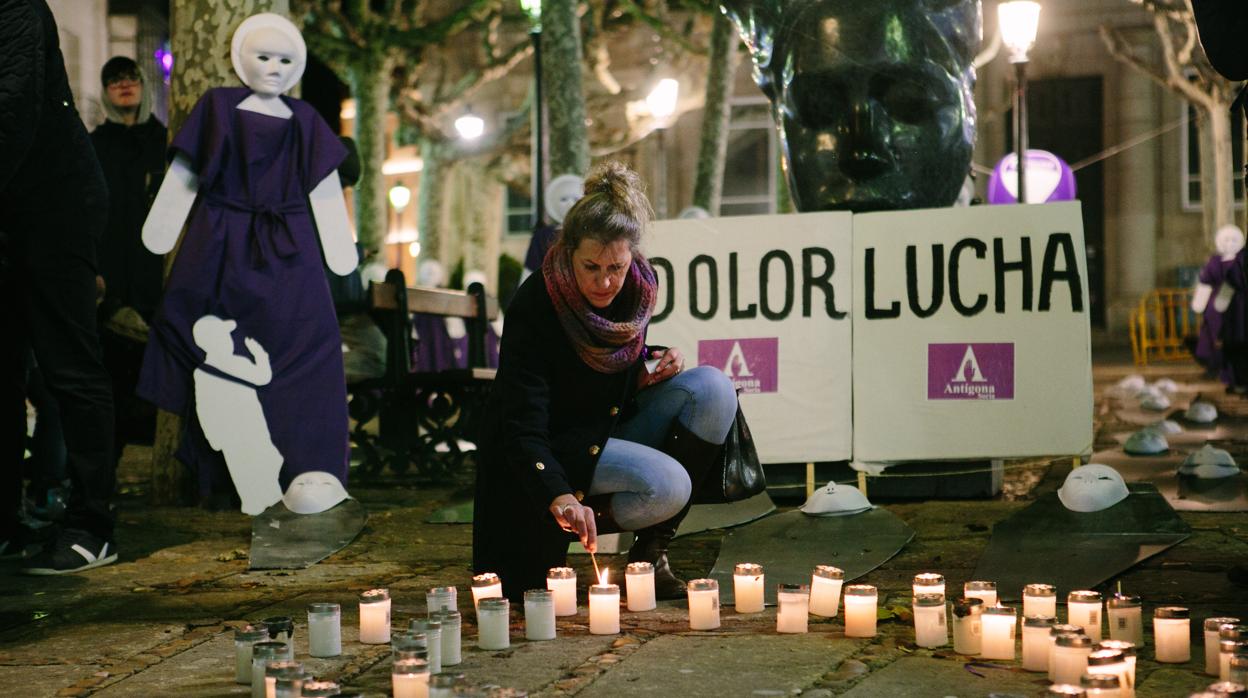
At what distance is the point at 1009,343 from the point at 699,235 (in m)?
1.40

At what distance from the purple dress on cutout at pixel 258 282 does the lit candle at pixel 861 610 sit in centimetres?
342

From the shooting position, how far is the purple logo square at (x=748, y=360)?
660 centimetres

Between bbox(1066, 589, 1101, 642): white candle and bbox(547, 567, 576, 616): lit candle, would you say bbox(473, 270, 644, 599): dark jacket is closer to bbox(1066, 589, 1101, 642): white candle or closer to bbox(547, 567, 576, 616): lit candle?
bbox(547, 567, 576, 616): lit candle

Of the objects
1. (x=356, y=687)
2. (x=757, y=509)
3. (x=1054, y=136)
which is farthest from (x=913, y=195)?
(x=1054, y=136)

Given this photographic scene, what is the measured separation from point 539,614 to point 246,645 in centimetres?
81

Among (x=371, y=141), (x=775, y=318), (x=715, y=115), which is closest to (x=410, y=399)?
(x=775, y=318)

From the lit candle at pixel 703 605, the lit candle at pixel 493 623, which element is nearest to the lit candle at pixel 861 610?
the lit candle at pixel 703 605

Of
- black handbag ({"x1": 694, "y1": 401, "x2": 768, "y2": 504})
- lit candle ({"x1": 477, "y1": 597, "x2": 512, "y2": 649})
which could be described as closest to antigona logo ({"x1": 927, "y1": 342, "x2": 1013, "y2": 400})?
black handbag ({"x1": 694, "y1": 401, "x2": 768, "y2": 504})

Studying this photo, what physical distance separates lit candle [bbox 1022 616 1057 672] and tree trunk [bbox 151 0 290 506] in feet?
16.4

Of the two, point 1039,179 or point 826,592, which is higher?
point 1039,179

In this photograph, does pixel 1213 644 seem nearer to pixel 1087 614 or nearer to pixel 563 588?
pixel 1087 614

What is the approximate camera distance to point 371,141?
23.8 metres

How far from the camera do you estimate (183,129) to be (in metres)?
6.75

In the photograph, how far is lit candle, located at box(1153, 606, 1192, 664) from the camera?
370 centimetres
